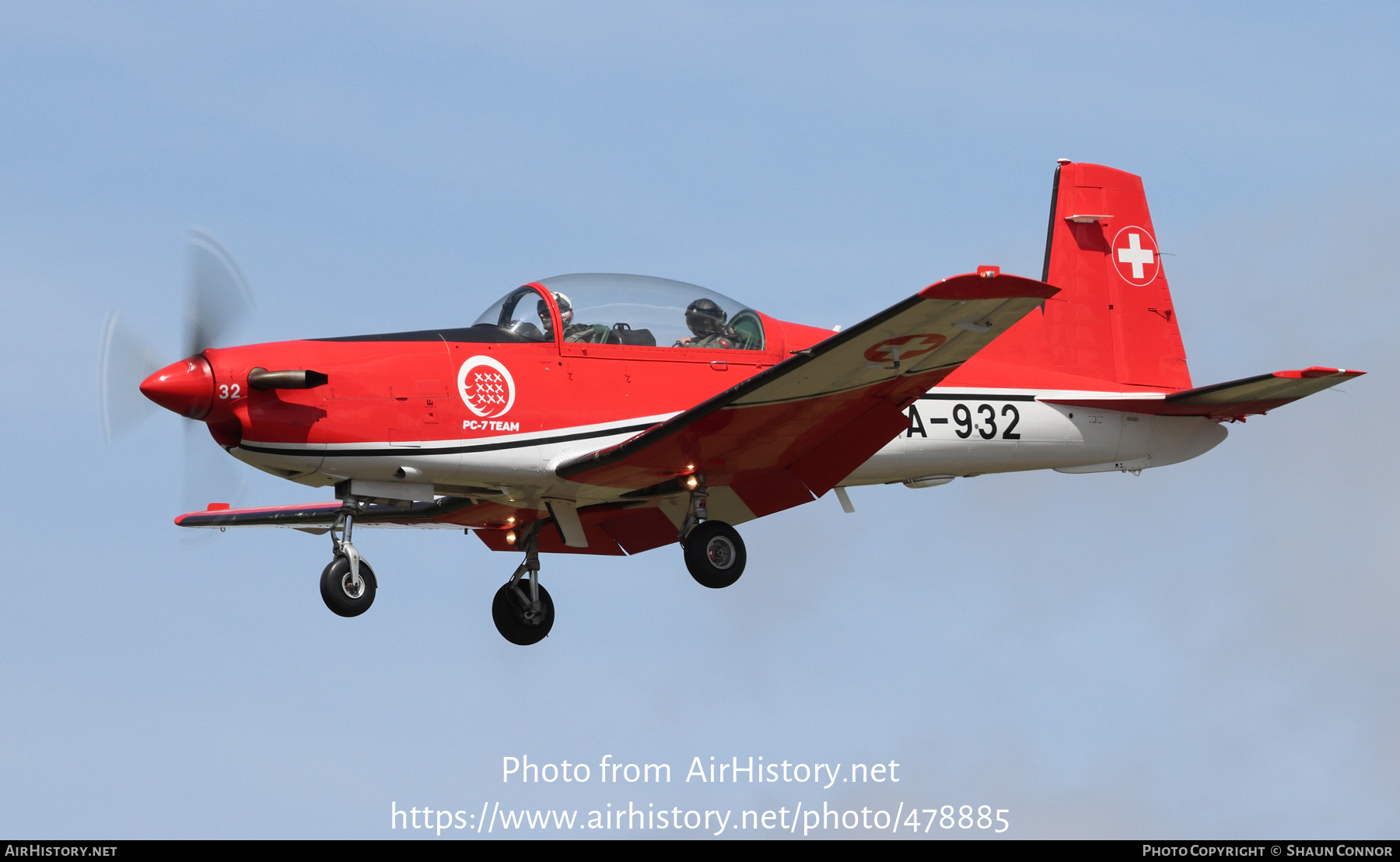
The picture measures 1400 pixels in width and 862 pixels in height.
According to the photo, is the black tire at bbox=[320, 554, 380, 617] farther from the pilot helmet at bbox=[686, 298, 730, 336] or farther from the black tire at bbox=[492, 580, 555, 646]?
the pilot helmet at bbox=[686, 298, 730, 336]

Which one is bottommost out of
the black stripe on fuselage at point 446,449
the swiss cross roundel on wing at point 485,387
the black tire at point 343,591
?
the black tire at point 343,591

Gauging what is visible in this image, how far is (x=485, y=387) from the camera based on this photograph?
14.5 meters

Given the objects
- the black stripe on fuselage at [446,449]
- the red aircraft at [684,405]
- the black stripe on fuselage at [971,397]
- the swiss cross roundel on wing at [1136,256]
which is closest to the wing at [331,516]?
the red aircraft at [684,405]

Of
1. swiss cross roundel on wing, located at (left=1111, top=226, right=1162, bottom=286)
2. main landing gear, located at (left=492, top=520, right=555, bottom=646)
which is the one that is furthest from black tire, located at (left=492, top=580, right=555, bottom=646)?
swiss cross roundel on wing, located at (left=1111, top=226, right=1162, bottom=286)

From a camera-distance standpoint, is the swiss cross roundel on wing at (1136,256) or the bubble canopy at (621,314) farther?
the swiss cross roundel on wing at (1136,256)

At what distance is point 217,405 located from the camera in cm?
1366

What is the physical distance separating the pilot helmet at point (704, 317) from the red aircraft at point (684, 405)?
0.02m

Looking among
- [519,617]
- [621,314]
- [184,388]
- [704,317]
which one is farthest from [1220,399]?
[184,388]

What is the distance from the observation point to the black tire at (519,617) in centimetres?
1684

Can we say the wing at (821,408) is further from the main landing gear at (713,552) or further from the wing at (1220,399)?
the wing at (1220,399)

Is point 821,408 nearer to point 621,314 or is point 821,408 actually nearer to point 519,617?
point 621,314

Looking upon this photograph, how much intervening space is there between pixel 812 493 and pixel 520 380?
3.10m

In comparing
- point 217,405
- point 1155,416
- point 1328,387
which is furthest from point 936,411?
point 217,405

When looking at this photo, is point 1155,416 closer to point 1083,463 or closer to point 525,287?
point 1083,463
